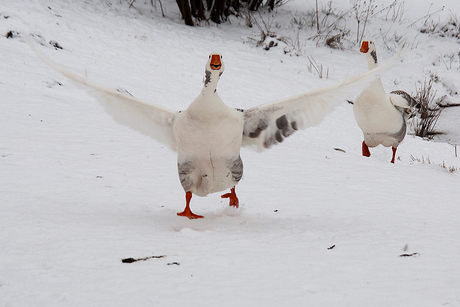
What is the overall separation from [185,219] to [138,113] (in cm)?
106

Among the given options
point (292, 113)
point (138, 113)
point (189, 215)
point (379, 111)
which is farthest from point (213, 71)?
point (379, 111)

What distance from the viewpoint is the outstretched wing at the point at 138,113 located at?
3.63 metres

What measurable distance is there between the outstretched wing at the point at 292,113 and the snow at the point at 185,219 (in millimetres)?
682

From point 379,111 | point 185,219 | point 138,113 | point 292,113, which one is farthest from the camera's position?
point 379,111

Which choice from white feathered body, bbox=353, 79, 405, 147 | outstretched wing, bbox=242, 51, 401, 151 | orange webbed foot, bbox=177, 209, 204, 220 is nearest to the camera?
outstretched wing, bbox=242, 51, 401, 151

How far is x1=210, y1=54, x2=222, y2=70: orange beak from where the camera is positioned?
133 inches

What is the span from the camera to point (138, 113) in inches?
152

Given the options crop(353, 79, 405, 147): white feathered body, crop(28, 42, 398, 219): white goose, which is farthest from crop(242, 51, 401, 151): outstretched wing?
crop(353, 79, 405, 147): white feathered body

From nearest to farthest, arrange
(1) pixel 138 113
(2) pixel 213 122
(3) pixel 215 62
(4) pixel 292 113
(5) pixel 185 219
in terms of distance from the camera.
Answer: (2) pixel 213 122
(3) pixel 215 62
(5) pixel 185 219
(4) pixel 292 113
(1) pixel 138 113

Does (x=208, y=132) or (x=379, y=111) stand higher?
(x=208, y=132)

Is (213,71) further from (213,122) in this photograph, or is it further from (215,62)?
(213,122)

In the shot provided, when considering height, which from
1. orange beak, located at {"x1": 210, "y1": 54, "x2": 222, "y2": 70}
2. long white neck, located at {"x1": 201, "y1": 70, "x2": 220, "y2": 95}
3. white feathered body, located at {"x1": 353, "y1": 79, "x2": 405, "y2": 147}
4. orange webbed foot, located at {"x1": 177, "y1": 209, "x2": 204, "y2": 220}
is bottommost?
orange webbed foot, located at {"x1": 177, "y1": 209, "x2": 204, "y2": 220}

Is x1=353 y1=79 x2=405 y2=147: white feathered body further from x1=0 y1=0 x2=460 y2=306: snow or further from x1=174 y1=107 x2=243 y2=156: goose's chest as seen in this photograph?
x1=174 y1=107 x2=243 y2=156: goose's chest

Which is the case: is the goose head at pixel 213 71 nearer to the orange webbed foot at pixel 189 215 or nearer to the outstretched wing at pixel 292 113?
the outstretched wing at pixel 292 113
